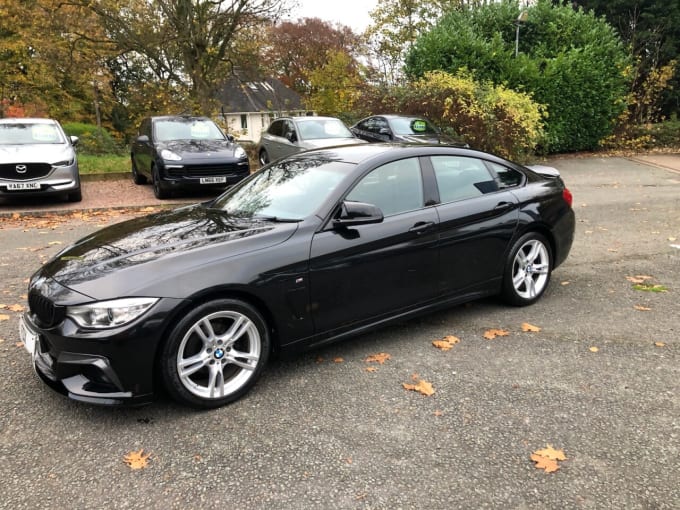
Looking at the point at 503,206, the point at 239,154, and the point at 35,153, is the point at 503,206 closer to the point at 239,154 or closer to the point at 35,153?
the point at 239,154

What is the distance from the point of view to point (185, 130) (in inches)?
467

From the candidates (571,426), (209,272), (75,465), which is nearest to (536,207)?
(571,426)

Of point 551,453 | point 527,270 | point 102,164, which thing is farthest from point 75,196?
point 551,453

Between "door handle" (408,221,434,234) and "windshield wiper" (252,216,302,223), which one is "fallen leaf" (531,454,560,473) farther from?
"windshield wiper" (252,216,302,223)

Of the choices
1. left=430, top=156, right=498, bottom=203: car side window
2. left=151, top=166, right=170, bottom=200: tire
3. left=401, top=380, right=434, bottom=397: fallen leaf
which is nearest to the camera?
left=401, top=380, right=434, bottom=397: fallen leaf

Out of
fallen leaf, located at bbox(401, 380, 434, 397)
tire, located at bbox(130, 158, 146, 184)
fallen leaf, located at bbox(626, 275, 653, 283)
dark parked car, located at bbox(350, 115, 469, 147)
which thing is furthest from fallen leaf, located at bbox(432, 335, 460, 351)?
tire, located at bbox(130, 158, 146, 184)

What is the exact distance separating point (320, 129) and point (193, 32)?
7342 millimetres

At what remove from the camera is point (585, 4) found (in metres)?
25.4

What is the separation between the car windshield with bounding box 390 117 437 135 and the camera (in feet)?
45.5

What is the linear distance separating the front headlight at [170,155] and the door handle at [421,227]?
295 inches

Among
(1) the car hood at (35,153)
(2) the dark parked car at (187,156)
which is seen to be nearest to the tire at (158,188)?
(2) the dark parked car at (187,156)

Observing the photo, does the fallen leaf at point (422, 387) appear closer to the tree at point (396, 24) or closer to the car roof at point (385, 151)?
the car roof at point (385, 151)

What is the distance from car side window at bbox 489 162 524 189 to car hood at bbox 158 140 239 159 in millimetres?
6980

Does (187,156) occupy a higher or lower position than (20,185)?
higher
